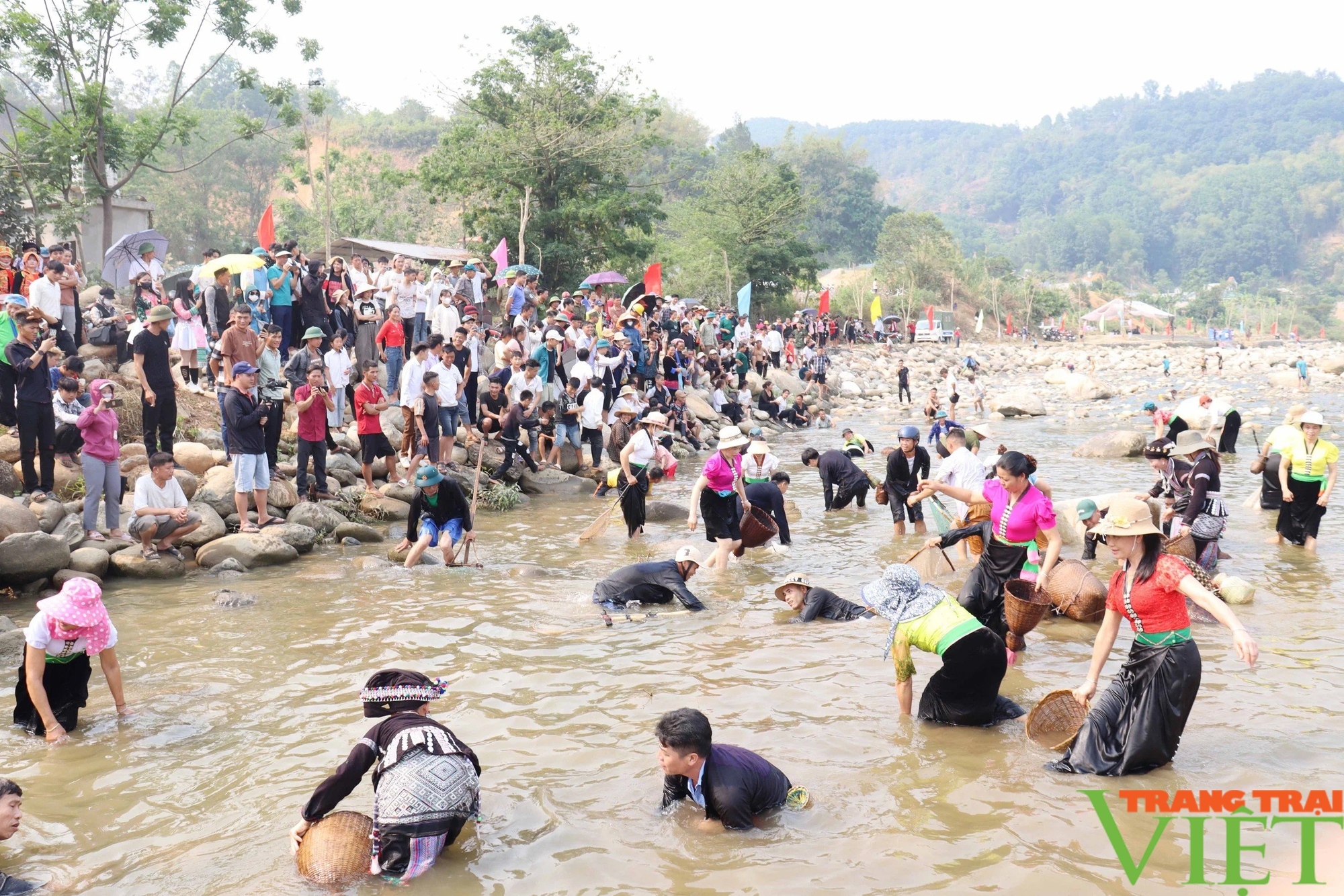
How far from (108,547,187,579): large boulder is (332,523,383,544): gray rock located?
2.11 m

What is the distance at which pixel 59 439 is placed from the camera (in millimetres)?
10523

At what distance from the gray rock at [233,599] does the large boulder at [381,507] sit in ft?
11.4

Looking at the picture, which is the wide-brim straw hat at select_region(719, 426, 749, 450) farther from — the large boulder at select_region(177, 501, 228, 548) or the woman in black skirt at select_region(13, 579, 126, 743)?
the woman in black skirt at select_region(13, 579, 126, 743)

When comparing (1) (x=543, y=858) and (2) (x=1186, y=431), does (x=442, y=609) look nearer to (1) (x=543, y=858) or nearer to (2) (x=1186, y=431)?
(1) (x=543, y=858)

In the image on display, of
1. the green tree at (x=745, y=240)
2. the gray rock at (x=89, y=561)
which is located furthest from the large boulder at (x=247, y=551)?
the green tree at (x=745, y=240)

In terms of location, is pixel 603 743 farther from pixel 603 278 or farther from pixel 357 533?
pixel 603 278

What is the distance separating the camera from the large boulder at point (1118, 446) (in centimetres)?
2072

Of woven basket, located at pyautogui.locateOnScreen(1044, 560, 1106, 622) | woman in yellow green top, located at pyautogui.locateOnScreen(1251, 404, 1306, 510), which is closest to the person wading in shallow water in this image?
woven basket, located at pyautogui.locateOnScreen(1044, 560, 1106, 622)

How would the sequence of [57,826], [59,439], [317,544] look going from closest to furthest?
[57,826] → [59,439] → [317,544]

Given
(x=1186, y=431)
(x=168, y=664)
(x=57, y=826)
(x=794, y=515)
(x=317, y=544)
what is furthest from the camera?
(x=794, y=515)

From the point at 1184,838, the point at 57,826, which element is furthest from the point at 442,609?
the point at 1184,838

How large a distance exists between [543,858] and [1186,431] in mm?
7908

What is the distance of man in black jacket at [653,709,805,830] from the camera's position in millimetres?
4660

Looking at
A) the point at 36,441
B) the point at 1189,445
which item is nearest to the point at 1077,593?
the point at 1189,445
